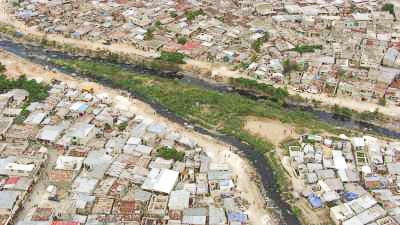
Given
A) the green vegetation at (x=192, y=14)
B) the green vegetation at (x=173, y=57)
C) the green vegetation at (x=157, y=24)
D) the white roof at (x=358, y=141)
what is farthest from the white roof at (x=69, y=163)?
the green vegetation at (x=192, y=14)

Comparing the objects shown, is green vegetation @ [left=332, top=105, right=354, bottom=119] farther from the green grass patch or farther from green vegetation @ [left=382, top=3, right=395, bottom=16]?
green vegetation @ [left=382, top=3, right=395, bottom=16]

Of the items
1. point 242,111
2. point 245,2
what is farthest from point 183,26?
point 242,111

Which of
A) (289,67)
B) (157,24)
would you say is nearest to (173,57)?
(157,24)

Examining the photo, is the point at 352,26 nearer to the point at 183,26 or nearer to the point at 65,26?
the point at 183,26

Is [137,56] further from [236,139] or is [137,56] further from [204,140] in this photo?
[236,139]

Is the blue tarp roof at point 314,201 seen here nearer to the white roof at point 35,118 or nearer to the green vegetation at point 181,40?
the white roof at point 35,118
